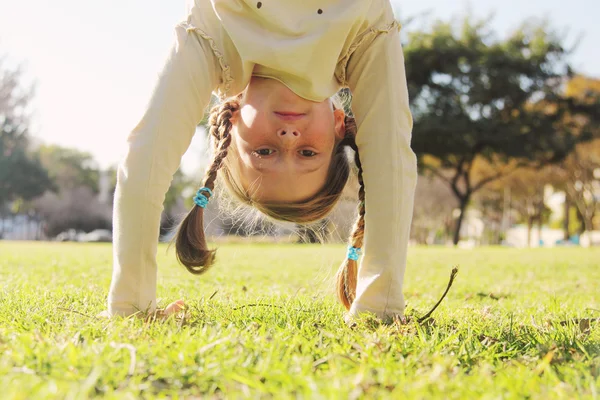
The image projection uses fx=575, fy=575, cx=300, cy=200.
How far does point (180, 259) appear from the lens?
113 inches

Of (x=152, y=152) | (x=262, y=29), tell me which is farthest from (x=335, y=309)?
(x=262, y=29)

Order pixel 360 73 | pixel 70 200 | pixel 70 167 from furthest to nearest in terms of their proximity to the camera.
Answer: pixel 70 167, pixel 70 200, pixel 360 73

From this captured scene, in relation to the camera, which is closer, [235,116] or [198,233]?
[198,233]

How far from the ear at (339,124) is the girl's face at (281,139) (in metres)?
0.14

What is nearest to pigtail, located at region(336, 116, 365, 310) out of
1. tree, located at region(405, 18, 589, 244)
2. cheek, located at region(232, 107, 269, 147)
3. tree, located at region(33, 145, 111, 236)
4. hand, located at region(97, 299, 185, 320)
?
cheek, located at region(232, 107, 269, 147)

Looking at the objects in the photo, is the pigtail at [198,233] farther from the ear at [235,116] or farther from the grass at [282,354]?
the grass at [282,354]

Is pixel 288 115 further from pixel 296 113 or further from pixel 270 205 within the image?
pixel 270 205

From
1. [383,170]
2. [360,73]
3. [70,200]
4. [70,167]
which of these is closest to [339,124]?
[360,73]

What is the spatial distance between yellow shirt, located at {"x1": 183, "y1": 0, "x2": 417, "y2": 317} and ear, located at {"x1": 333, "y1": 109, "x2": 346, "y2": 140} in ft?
0.70

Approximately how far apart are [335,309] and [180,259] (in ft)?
2.78

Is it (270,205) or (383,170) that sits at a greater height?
(383,170)

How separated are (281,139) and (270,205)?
19.9 inches

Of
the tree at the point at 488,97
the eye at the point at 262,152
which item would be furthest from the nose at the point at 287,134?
the tree at the point at 488,97

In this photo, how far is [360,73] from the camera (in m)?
3.04
